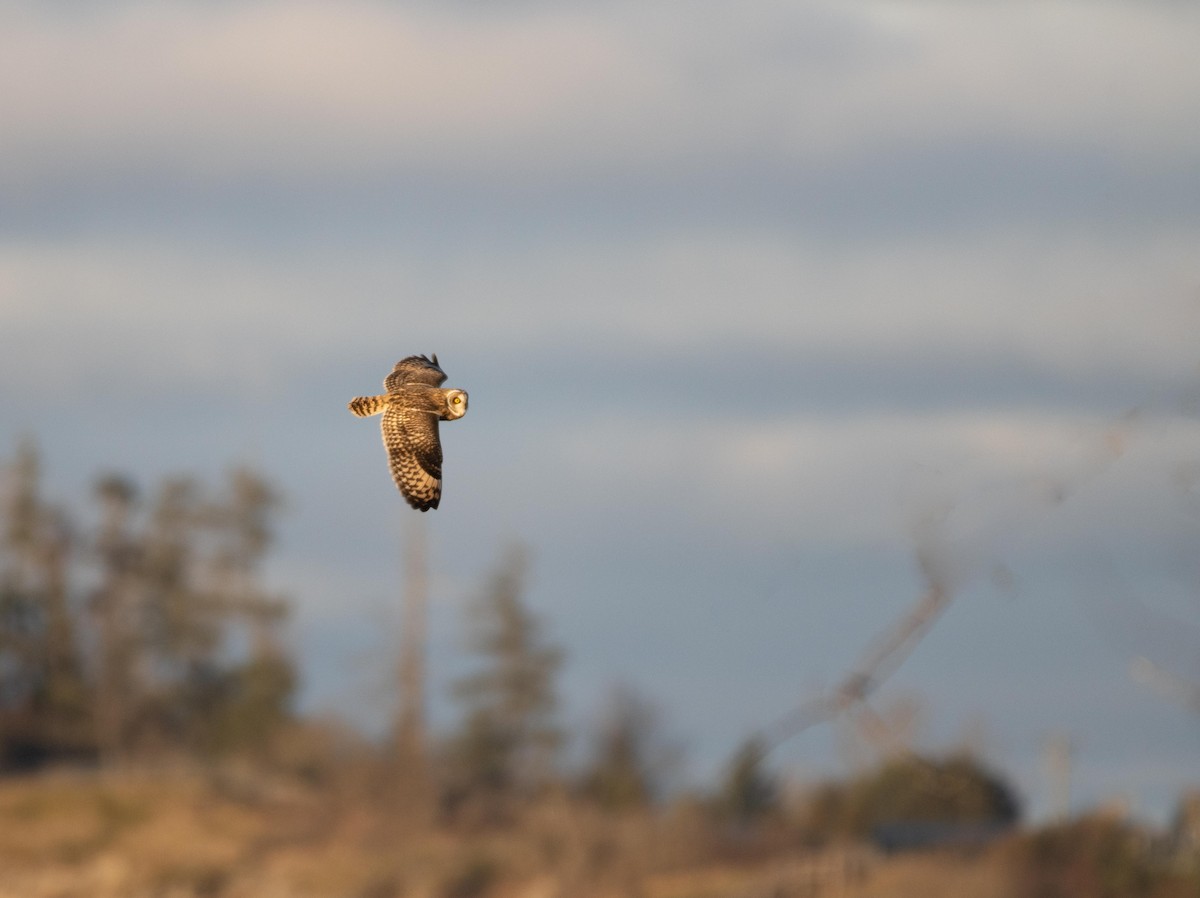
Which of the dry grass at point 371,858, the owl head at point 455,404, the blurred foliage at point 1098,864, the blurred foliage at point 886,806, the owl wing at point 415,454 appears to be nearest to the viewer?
the owl wing at point 415,454

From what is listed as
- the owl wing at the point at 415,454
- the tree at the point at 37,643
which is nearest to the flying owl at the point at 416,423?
the owl wing at the point at 415,454

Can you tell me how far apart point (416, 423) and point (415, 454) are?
194 mm

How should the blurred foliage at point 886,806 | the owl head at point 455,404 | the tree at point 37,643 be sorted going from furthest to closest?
the tree at point 37,643, the blurred foliage at point 886,806, the owl head at point 455,404

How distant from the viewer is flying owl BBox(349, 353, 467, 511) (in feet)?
24.8

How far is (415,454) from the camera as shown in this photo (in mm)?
7773

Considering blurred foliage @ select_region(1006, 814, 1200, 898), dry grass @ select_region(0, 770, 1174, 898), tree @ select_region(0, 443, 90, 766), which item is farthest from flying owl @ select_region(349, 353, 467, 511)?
tree @ select_region(0, 443, 90, 766)

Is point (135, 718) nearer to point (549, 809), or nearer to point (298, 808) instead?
point (298, 808)

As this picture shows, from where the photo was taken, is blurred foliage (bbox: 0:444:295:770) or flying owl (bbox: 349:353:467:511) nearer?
flying owl (bbox: 349:353:467:511)

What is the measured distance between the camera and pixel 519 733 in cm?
4338

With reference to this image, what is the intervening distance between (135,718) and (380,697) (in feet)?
50.8

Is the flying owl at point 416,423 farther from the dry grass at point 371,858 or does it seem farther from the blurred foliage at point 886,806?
the blurred foliage at point 886,806

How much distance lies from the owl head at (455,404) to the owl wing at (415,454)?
112 millimetres

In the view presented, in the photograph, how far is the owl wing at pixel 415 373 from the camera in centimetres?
823

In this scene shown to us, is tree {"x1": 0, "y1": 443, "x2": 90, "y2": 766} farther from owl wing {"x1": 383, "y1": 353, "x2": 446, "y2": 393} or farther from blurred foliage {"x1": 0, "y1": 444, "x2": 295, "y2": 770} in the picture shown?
owl wing {"x1": 383, "y1": 353, "x2": 446, "y2": 393}
